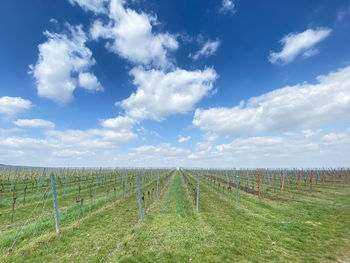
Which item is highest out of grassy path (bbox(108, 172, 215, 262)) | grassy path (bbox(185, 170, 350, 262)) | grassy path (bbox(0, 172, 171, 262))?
grassy path (bbox(0, 172, 171, 262))

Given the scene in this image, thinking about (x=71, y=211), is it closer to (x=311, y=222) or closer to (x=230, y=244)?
(x=230, y=244)

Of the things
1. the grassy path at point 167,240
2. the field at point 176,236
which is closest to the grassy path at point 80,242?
the field at point 176,236

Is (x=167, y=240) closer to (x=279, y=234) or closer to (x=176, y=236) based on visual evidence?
(x=176, y=236)

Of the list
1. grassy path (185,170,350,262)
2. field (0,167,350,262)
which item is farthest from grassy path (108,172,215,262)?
grassy path (185,170,350,262)

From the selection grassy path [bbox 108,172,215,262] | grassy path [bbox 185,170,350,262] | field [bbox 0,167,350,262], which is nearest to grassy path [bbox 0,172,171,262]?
field [bbox 0,167,350,262]

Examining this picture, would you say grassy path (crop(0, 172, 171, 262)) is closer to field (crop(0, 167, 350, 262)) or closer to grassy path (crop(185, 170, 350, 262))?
field (crop(0, 167, 350, 262))

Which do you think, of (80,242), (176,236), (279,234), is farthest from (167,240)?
(279,234)

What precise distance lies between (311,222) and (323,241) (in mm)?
2809

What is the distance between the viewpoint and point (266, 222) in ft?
30.4

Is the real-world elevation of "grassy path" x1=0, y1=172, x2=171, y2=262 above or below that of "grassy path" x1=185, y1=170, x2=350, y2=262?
above

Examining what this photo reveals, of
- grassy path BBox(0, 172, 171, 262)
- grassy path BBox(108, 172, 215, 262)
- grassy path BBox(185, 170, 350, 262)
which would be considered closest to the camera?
grassy path BBox(0, 172, 171, 262)

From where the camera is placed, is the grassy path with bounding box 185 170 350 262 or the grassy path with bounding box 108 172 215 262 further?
the grassy path with bounding box 185 170 350 262

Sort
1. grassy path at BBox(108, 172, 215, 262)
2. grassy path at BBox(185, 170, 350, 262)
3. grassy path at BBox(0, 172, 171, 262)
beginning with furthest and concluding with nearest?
grassy path at BBox(185, 170, 350, 262), grassy path at BBox(108, 172, 215, 262), grassy path at BBox(0, 172, 171, 262)

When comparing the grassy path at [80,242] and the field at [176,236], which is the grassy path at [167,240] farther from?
the grassy path at [80,242]
